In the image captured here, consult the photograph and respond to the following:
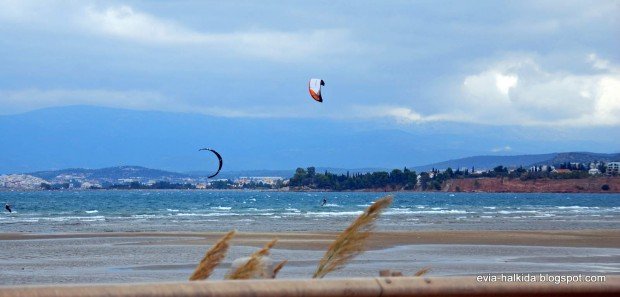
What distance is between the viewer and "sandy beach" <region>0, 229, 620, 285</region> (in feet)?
61.7

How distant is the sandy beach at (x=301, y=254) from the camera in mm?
18797

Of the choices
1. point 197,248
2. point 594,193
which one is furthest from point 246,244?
point 594,193

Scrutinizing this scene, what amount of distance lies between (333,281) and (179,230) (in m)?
35.1

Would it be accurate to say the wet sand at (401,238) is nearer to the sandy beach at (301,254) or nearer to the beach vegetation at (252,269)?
the sandy beach at (301,254)

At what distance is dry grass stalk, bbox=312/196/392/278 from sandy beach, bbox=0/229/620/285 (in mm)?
11088

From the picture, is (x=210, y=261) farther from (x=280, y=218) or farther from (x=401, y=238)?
(x=280, y=218)

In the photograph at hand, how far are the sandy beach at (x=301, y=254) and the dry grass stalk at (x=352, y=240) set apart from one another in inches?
437

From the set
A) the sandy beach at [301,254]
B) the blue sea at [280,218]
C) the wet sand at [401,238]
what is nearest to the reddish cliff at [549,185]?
the blue sea at [280,218]

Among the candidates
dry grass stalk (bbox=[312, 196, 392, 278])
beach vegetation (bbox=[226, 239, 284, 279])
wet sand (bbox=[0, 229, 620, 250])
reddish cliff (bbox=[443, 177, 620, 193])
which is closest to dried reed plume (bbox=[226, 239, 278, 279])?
beach vegetation (bbox=[226, 239, 284, 279])

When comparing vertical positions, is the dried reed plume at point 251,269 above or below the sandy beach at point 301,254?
above

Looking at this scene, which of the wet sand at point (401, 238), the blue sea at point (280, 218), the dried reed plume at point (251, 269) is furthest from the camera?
the blue sea at point (280, 218)

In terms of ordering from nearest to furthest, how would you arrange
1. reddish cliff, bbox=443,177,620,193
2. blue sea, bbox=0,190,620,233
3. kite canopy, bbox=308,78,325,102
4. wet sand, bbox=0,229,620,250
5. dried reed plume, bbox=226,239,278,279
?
1. dried reed plume, bbox=226,239,278,279
2. kite canopy, bbox=308,78,325,102
3. wet sand, bbox=0,229,620,250
4. blue sea, bbox=0,190,620,233
5. reddish cliff, bbox=443,177,620,193

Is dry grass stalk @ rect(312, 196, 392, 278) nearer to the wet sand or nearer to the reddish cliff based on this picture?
the wet sand

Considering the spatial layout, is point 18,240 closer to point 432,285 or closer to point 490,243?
point 490,243
